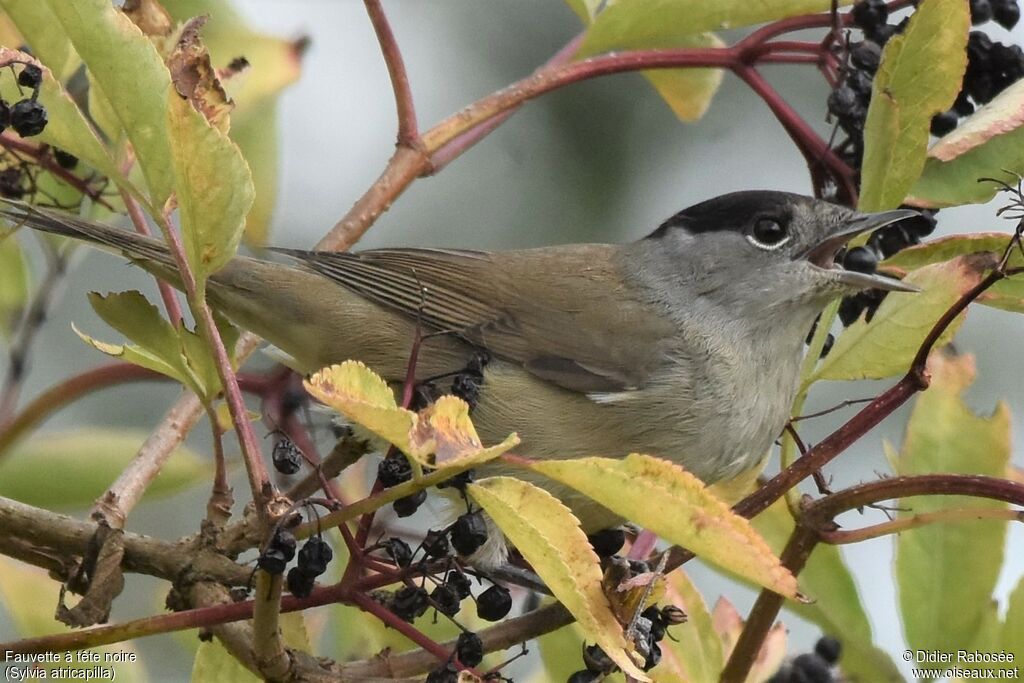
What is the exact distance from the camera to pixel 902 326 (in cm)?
232

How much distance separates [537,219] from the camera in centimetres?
878

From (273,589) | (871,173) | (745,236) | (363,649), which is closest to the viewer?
(273,589)

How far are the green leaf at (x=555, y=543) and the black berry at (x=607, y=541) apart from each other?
3.80 feet

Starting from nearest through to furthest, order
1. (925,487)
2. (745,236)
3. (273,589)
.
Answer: (273,589) → (925,487) → (745,236)

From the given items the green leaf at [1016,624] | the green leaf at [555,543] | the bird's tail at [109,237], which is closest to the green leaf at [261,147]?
the bird's tail at [109,237]

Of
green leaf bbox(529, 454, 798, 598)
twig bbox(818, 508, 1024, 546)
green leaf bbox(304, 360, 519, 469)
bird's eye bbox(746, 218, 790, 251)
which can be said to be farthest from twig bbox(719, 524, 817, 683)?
bird's eye bbox(746, 218, 790, 251)

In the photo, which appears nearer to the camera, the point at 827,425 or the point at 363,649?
the point at 363,649

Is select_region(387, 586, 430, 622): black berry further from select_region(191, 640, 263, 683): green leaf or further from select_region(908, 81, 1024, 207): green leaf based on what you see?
select_region(908, 81, 1024, 207): green leaf

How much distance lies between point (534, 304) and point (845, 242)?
3.40ft

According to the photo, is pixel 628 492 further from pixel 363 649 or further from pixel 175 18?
pixel 175 18

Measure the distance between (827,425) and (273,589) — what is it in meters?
6.97

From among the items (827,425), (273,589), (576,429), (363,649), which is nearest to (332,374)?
(273,589)

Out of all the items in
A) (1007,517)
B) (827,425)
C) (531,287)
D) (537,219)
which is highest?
(537,219)

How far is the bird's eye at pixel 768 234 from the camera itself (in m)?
3.72
